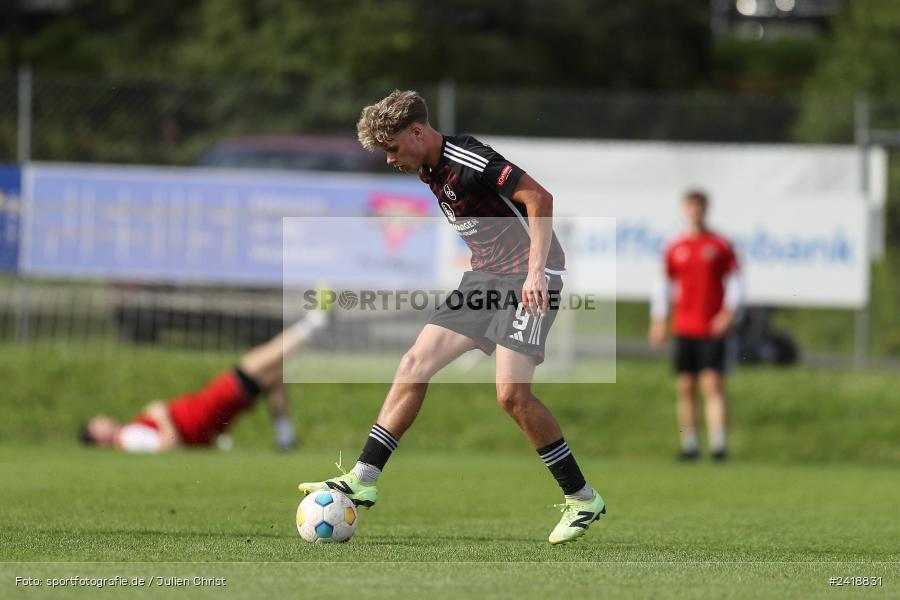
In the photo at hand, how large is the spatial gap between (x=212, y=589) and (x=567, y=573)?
1.46 m

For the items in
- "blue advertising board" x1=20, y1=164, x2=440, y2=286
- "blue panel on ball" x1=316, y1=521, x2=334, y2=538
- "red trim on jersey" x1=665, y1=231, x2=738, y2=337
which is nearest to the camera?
"blue panel on ball" x1=316, y1=521, x2=334, y2=538

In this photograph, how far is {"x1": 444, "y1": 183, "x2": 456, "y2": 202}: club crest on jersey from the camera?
289 inches

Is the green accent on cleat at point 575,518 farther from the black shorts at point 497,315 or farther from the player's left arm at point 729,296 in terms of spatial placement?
the player's left arm at point 729,296

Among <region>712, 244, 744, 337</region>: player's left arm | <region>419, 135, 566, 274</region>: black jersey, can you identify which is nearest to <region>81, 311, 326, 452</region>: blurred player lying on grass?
<region>712, 244, 744, 337</region>: player's left arm

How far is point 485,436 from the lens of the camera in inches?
572

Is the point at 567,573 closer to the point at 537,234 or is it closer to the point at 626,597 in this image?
the point at 626,597

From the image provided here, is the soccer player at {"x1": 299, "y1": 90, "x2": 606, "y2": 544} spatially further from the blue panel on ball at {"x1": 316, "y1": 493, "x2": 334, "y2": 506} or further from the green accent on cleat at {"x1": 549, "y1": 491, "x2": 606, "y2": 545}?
the blue panel on ball at {"x1": 316, "y1": 493, "x2": 334, "y2": 506}

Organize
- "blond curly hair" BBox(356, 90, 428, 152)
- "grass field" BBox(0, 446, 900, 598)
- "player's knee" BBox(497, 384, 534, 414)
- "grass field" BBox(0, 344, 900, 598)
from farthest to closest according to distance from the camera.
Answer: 1. "player's knee" BBox(497, 384, 534, 414)
2. "blond curly hair" BBox(356, 90, 428, 152)
3. "grass field" BBox(0, 344, 900, 598)
4. "grass field" BBox(0, 446, 900, 598)

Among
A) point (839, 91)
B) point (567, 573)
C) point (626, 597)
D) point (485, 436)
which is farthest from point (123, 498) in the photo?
point (839, 91)

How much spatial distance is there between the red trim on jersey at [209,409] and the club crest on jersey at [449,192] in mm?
5514

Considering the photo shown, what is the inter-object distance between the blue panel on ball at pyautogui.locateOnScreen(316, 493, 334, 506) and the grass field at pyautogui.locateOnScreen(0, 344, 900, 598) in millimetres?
248

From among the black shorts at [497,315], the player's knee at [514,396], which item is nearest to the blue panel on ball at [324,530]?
the player's knee at [514,396]

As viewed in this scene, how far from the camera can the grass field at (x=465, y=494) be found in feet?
19.2

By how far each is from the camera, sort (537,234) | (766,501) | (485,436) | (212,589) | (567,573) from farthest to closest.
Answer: (485,436) < (766,501) < (537,234) < (567,573) < (212,589)
